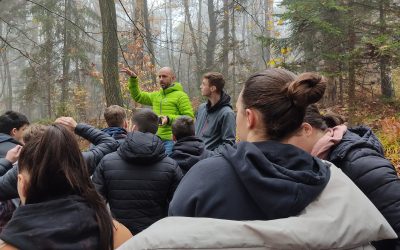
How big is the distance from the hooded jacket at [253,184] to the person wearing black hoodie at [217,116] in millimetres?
3359

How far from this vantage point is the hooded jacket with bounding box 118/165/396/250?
48.3 inches

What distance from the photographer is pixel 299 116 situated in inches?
68.7

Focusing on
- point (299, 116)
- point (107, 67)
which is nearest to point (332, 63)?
point (107, 67)

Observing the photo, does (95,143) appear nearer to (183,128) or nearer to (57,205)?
(183,128)

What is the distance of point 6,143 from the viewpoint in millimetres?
3773

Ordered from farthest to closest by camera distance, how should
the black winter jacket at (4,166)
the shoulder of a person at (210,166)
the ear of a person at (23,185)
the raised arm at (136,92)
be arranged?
the raised arm at (136,92), the black winter jacket at (4,166), the ear of a person at (23,185), the shoulder of a person at (210,166)

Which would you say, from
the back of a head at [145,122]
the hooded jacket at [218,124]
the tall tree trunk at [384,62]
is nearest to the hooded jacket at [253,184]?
the back of a head at [145,122]

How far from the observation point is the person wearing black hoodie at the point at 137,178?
3.54 metres

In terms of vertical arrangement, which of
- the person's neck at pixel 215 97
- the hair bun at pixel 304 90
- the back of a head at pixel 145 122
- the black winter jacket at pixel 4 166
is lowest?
the black winter jacket at pixel 4 166

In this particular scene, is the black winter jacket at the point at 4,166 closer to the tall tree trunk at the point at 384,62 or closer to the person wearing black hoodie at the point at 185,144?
the person wearing black hoodie at the point at 185,144

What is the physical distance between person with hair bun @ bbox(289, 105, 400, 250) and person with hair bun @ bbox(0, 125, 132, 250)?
1124 millimetres

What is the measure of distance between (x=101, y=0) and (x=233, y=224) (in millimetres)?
7639

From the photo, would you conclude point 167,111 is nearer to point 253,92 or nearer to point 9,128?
point 9,128

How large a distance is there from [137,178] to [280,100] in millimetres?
2167
